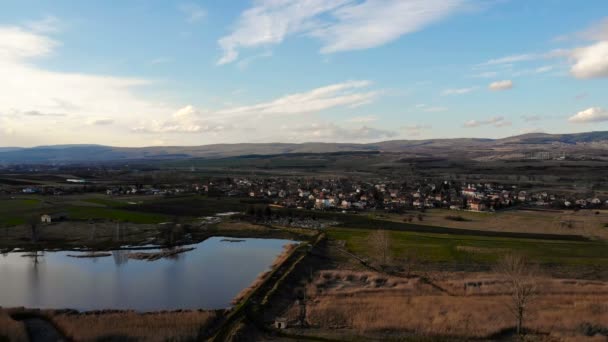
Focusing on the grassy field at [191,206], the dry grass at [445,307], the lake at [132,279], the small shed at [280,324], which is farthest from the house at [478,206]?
the small shed at [280,324]

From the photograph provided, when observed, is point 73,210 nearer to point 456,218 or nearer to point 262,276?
point 262,276

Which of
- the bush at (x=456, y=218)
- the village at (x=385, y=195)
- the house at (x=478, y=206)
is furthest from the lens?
the village at (x=385, y=195)

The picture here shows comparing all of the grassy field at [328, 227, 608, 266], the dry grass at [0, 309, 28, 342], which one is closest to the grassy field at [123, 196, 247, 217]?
the grassy field at [328, 227, 608, 266]

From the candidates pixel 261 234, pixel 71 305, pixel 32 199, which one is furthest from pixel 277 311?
pixel 32 199

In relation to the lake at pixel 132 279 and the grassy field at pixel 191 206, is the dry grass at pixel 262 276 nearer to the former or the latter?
the lake at pixel 132 279

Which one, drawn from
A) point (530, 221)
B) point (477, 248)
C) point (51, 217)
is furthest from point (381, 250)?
point (51, 217)

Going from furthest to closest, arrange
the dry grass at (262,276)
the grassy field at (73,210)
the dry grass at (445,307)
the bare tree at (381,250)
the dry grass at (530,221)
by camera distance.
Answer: the grassy field at (73,210) → the dry grass at (530,221) → the bare tree at (381,250) → the dry grass at (262,276) → the dry grass at (445,307)

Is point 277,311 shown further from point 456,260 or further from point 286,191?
point 286,191
